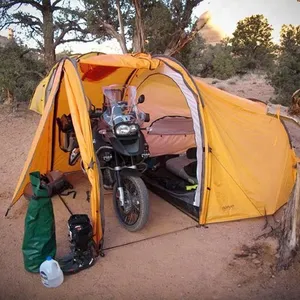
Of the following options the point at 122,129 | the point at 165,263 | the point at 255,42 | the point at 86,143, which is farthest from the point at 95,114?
the point at 255,42

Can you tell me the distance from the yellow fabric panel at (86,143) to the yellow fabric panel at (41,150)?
546 mm

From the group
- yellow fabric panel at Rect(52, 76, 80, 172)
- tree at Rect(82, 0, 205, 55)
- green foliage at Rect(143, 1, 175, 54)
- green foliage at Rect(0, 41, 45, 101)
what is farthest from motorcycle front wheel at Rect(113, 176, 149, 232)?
green foliage at Rect(143, 1, 175, 54)

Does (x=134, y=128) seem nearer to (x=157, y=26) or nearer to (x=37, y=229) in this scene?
(x=37, y=229)

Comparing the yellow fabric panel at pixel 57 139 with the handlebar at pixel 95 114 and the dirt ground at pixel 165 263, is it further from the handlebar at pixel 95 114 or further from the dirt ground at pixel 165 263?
the dirt ground at pixel 165 263

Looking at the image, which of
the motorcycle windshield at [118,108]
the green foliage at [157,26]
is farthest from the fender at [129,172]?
→ the green foliage at [157,26]

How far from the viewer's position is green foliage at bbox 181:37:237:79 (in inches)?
794

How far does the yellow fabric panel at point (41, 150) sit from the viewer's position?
429cm

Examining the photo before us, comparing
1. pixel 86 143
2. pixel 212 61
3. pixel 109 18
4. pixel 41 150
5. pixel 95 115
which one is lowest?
pixel 41 150

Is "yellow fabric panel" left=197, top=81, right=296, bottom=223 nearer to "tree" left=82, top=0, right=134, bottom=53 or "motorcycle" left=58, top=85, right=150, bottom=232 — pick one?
"motorcycle" left=58, top=85, right=150, bottom=232

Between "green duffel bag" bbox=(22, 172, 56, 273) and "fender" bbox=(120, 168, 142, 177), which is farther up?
"fender" bbox=(120, 168, 142, 177)

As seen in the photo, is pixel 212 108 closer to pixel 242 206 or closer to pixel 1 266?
pixel 242 206

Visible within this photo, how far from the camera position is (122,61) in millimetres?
4168

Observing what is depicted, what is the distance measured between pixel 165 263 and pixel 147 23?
28.5 feet

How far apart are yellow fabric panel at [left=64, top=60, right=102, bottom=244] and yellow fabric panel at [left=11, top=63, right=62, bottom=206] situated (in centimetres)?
55
